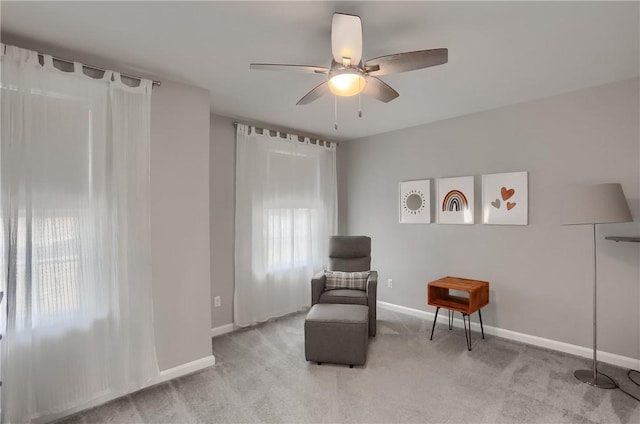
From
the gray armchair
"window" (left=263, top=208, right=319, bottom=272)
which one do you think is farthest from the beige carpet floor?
"window" (left=263, top=208, right=319, bottom=272)

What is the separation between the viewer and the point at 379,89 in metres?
2.02

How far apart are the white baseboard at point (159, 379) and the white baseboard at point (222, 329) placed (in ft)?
2.01

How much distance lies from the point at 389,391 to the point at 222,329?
1.98 m

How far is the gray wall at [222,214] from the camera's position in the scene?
3.47 metres

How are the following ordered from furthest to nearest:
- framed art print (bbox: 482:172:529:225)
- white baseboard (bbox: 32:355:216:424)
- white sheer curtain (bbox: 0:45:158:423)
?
1. framed art print (bbox: 482:172:529:225)
2. white baseboard (bbox: 32:355:216:424)
3. white sheer curtain (bbox: 0:45:158:423)

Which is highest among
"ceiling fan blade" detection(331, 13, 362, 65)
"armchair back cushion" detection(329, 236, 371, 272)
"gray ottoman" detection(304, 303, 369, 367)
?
"ceiling fan blade" detection(331, 13, 362, 65)

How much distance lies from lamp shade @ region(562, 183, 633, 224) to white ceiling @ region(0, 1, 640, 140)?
0.95 meters

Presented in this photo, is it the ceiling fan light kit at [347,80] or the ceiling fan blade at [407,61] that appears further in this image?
the ceiling fan light kit at [347,80]

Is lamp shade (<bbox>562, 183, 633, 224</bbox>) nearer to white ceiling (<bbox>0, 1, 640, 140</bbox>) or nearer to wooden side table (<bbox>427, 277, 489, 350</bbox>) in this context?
white ceiling (<bbox>0, 1, 640, 140</bbox>)

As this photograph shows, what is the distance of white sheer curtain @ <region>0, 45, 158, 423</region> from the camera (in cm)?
188

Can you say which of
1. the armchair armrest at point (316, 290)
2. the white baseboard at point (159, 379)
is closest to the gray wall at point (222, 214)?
the white baseboard at point (159, 379)

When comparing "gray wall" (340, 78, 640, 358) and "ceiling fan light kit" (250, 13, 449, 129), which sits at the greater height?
"ceiling fan light kit" (250, 13, 449, 129)

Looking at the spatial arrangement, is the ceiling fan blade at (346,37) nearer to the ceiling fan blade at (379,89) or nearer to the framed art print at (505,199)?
the ceiling fan blade at (379,89)

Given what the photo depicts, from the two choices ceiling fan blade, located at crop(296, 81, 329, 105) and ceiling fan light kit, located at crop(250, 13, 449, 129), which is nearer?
ceiling fan light kit, located at crop(250, 13, 449, 129)
